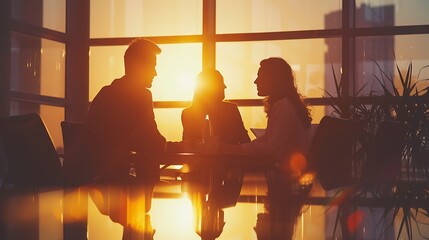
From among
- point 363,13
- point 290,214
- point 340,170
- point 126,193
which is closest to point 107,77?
point 363,13

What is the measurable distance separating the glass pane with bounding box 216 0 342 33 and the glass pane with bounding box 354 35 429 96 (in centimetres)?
52

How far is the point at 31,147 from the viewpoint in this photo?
4.02m

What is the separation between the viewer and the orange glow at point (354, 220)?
1682 millimetres

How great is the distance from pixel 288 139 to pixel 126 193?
6.54 ft

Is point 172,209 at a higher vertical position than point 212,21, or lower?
lower

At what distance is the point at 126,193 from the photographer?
288 cm

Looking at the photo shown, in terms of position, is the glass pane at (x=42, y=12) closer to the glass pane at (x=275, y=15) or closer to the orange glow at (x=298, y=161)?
the glass pane at (x=275, y=15)

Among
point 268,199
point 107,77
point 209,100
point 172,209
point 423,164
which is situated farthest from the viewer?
point 107,77

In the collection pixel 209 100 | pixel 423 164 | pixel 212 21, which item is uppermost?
pixel 212 21

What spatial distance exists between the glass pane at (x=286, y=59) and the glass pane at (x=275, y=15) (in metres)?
0.20

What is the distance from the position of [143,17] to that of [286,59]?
81.9 inches

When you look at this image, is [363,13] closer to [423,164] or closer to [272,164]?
[423,164]

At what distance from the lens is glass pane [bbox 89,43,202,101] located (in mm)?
10688

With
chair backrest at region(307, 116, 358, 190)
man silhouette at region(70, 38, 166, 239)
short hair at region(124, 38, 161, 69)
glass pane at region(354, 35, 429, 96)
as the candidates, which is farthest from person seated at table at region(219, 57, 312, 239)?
glass pane at region(354, 35, 429, 96)
